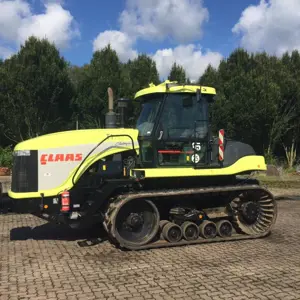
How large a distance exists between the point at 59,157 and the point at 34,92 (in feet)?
50.5

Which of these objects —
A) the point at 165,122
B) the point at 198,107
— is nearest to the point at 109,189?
the point at 165,122

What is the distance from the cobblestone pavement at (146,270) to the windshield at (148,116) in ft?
7.56

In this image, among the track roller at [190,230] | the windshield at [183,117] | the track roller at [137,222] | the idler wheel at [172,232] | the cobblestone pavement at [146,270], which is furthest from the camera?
the windshield at [183,117]

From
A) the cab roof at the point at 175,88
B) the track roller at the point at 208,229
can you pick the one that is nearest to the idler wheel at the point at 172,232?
the track roller at the point at 208,229

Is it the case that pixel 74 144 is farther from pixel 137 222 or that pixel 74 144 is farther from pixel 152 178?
pixel 137 222

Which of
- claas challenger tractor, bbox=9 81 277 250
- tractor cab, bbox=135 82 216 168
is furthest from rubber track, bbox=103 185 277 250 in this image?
tractor cab, bbox=135 82 216 168

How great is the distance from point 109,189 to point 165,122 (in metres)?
1.68

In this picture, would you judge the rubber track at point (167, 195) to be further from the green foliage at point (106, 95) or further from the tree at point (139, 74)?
the tree at point (139, 74)

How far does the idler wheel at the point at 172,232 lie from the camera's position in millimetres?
7500

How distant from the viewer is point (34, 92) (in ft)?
70.7

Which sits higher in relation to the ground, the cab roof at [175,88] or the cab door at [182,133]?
the cab roof at [175,88]

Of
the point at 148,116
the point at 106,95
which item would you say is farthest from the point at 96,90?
the point at 148,116

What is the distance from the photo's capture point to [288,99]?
24062mm

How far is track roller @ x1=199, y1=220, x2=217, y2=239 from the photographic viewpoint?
7.82 metres
